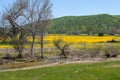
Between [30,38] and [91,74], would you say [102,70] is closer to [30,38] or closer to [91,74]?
[91,74]

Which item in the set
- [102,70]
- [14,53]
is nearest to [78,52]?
[14,53]

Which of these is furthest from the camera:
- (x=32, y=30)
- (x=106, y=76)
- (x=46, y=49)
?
(x=46, y=49)

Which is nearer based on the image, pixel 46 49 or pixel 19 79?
pixel 19 79

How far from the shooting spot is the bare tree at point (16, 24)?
6100 cm

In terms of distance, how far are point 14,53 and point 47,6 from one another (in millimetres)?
10672

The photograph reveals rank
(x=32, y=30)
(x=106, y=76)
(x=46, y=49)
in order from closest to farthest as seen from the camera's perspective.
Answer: (x=106, y=76) → (x=32, y=30) → (x=46, y=49)

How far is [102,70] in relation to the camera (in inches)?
1124

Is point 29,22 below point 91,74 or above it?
above

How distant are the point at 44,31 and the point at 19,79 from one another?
36.7m

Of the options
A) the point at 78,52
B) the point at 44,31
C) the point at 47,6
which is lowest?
the point at 78,52

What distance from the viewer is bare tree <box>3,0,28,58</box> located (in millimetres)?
61000

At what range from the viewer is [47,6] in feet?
208

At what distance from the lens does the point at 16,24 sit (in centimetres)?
6178

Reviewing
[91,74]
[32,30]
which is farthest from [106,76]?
[32,30]
